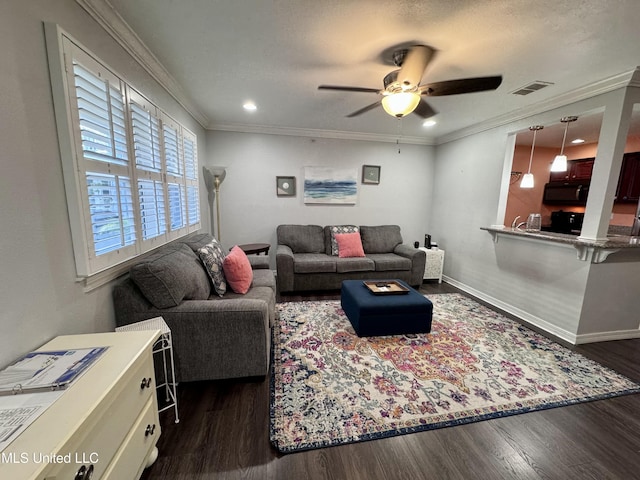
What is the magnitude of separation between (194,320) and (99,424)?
860 mm

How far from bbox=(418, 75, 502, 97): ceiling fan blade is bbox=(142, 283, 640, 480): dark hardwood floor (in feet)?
7.41

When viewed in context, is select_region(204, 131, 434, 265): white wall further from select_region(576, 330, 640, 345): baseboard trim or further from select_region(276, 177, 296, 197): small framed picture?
select_region(576, 330, 640, 345): baseboard trim

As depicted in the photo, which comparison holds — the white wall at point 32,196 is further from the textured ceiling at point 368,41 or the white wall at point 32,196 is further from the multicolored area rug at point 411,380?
the multicolored area rug at point 411,380

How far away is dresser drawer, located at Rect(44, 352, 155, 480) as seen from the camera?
0.78 meters

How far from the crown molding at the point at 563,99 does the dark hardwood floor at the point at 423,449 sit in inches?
100

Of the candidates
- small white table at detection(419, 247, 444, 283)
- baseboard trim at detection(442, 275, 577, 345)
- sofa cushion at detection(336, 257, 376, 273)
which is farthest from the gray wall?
sofa cushion at detection(336, 257, 376, 273)

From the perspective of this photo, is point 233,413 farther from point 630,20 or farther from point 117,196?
point 630,20

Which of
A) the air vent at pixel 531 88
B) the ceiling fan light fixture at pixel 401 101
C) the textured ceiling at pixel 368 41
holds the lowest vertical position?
the ceiling fan light fixture at pixel 401 101

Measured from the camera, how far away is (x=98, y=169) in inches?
60.2

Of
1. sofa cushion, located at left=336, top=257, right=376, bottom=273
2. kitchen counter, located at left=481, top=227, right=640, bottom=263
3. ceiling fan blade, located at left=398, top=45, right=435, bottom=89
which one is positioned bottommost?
sofa cushion, located at left=336, top=257, right=376, bottom=273

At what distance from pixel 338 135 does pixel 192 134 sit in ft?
7.37

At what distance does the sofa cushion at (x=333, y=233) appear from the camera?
4.18m

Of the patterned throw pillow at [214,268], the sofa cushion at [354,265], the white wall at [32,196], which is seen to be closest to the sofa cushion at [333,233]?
the sofa cushion at [354,265]

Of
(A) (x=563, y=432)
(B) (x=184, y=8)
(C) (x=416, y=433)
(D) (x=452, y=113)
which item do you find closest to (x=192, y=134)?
(B) (x=184, y=8)
